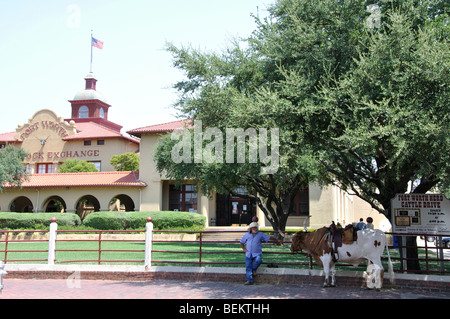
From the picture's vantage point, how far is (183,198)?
41.2 metres

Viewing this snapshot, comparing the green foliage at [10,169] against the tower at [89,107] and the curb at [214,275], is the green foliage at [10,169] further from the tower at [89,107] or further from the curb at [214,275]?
the tower at [89,107]

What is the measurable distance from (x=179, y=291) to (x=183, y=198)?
100 ft

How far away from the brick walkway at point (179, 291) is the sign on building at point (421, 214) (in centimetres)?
167

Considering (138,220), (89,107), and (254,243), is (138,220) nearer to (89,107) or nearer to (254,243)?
(254,243)

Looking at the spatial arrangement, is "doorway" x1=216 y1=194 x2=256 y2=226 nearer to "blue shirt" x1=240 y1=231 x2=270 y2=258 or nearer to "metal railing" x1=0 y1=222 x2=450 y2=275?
"metal railing" x1=0 y1=222 x2=450 y2=275

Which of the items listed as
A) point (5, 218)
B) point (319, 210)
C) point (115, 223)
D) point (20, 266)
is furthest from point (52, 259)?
point (319, 210)

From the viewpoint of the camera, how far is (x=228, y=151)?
15.8 m

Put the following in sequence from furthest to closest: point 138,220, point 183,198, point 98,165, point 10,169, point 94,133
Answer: point 94,133 < point 98,165 < point 183,198 < point 10,169 < point 138,220

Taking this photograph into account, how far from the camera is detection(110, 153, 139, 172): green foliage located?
4412cm

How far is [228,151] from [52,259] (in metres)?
6.85

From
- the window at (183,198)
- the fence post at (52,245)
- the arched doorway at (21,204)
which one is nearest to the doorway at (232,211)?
the window at (183,198)

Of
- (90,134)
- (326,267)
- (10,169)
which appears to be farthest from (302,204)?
(326,267)

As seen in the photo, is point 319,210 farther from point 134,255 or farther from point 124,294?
point 124,294

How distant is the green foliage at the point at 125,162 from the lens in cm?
4412
